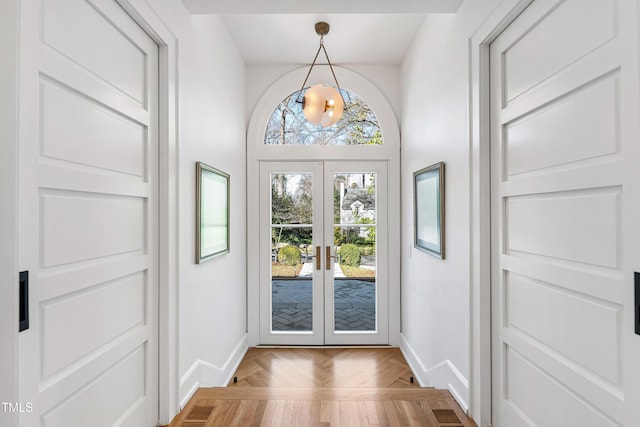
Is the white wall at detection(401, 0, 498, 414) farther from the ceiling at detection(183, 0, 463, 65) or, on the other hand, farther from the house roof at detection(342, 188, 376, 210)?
the house roof at detection(342, 188, 376, 210)

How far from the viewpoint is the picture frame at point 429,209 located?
2.24m

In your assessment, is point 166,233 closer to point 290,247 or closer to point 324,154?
point 290,247

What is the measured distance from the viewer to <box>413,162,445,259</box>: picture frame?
224 centimetres

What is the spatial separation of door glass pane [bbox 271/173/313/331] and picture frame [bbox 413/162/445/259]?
44.7 inches

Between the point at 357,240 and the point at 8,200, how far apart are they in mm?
2952

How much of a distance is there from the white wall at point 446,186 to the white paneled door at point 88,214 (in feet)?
5.14

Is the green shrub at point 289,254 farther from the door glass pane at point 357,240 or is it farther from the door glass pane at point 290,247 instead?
the door glass pane at point 357,240

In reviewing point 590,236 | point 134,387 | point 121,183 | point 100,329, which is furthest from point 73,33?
point 590,236

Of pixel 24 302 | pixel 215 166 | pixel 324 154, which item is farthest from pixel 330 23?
pixel 24 302

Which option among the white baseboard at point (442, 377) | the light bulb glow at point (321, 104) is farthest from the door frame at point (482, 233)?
the light bulb glow at point (321, 104)

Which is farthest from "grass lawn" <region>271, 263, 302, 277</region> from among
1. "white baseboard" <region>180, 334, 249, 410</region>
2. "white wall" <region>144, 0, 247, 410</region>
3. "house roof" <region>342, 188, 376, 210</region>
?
"house roof" <region>342, 188, 376, 210</region>

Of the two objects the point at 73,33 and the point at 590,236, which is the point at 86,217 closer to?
the point at 73,33

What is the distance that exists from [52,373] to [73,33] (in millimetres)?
1038

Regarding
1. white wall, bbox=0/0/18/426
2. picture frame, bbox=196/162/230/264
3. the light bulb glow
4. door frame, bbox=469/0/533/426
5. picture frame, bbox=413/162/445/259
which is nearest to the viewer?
white wall, bbox=0/0/18/426
